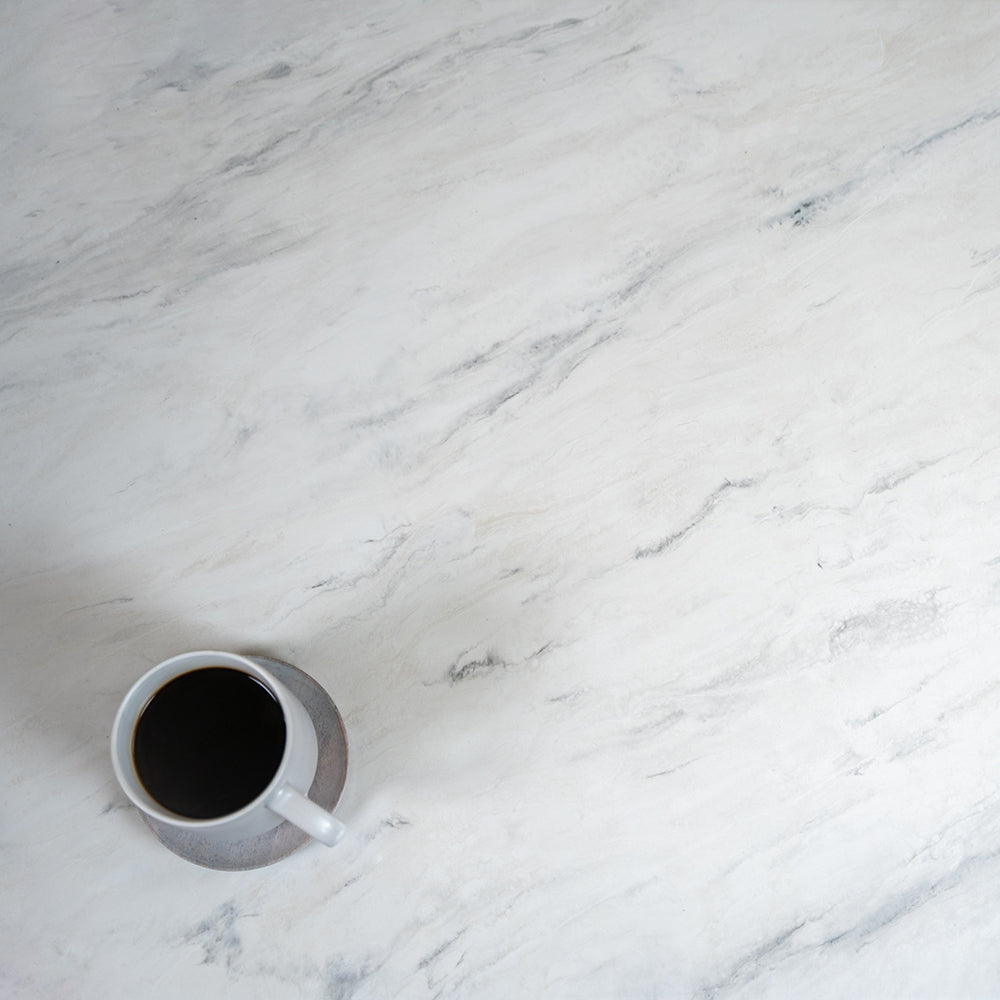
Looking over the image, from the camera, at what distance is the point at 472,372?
2.18 feet

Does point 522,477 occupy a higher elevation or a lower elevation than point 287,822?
higher

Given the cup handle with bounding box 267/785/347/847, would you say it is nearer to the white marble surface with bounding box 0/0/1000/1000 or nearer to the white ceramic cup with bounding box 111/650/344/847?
the white ceramic cup with bounding box 111/650/344/847

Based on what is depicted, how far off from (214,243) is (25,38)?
0.21 metres

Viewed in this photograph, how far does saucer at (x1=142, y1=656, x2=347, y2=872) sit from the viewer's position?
0.60 meters

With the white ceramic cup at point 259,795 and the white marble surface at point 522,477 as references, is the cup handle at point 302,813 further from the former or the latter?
the white marble surface at point 522,477

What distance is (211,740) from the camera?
1.82ft

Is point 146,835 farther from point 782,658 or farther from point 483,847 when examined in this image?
point 782,658

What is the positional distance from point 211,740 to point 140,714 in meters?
0.04

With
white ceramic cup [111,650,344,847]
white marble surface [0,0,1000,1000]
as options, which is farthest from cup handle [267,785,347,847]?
white marble surface [0,0,1000,1000]

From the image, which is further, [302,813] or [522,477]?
[522,477]

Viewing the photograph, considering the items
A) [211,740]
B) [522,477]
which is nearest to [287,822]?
[211,740]

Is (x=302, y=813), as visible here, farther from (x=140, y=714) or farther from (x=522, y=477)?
(x=522, y=477)

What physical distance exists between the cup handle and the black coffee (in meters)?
0.02

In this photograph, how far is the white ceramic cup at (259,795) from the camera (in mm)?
511
